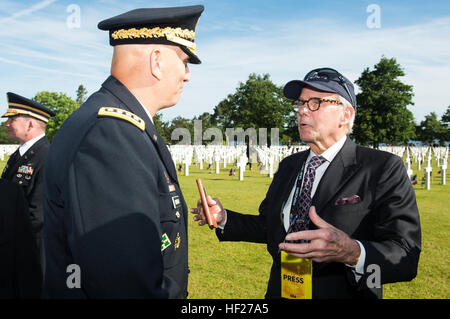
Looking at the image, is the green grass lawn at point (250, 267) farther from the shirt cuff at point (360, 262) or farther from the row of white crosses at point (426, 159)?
the row of white crosses at point (426, 159)

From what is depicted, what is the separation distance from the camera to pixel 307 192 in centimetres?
303

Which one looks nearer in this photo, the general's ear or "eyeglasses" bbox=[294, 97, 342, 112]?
the general's ear

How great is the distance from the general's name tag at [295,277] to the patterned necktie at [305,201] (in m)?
0.28

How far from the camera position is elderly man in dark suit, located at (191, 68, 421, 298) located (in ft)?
7.84

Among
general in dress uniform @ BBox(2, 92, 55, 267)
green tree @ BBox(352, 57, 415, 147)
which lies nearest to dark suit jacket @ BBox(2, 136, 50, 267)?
general in dress uniform @ BBox(2, 92, 55, 267)

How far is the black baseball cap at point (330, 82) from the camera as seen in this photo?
3.16 m

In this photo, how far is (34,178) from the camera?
5.61 meters

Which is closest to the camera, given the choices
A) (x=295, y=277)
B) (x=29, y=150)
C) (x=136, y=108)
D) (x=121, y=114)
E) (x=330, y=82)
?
(x=121, y=114)

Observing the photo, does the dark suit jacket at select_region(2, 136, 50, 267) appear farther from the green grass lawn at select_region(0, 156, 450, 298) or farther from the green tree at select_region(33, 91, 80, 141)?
the green tree at select_region(33, 91, 80, 141)

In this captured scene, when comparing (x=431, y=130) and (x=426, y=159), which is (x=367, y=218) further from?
(x=431, y=130)

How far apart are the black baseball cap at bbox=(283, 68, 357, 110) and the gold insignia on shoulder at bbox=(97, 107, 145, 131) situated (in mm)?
1819

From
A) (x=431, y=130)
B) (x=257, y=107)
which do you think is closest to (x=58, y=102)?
(x=257, y=107)

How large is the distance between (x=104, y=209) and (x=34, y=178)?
479 centimetres
